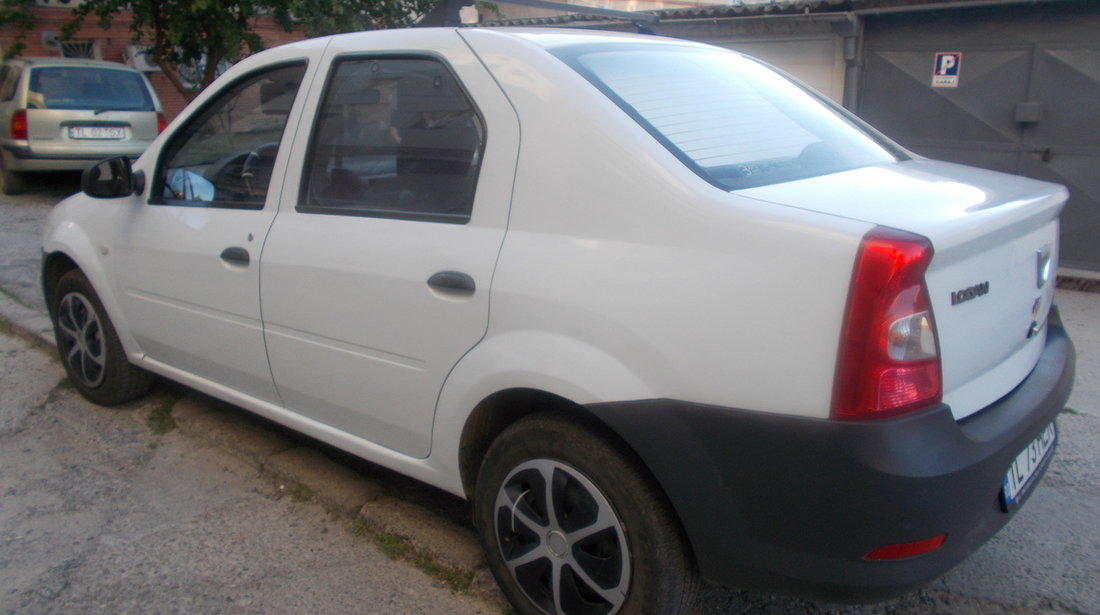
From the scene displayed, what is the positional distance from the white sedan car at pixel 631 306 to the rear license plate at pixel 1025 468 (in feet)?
0.04

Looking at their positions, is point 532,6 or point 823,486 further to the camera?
point 532,6

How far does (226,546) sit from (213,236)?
43.7 inches

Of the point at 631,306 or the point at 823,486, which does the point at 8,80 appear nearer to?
the point at 631,306

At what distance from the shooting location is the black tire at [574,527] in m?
2.24

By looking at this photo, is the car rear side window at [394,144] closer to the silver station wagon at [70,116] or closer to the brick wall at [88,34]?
the silver station wagon at [70,116]

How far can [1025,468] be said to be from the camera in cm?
237

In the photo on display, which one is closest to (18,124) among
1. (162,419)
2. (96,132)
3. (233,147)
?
(96,132)

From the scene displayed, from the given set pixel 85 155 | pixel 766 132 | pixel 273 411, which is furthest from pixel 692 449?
pixel 85 155

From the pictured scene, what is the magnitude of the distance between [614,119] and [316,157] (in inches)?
48.0

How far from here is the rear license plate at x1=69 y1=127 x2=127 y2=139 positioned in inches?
430

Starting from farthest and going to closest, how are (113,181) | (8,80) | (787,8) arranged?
1. (8,80)
2. (787,8)
3. (113,181)

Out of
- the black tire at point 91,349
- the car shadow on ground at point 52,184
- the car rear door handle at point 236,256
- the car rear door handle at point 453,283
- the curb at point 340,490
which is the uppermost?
the car rear door handle at point 453,283

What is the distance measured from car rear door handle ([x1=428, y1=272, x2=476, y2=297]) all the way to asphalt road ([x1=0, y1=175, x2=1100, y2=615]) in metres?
1.01

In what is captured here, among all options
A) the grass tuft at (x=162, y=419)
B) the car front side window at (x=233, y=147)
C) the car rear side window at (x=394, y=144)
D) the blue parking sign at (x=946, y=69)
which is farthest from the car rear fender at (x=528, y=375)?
the blue parking sign at (x=946, y=69)
